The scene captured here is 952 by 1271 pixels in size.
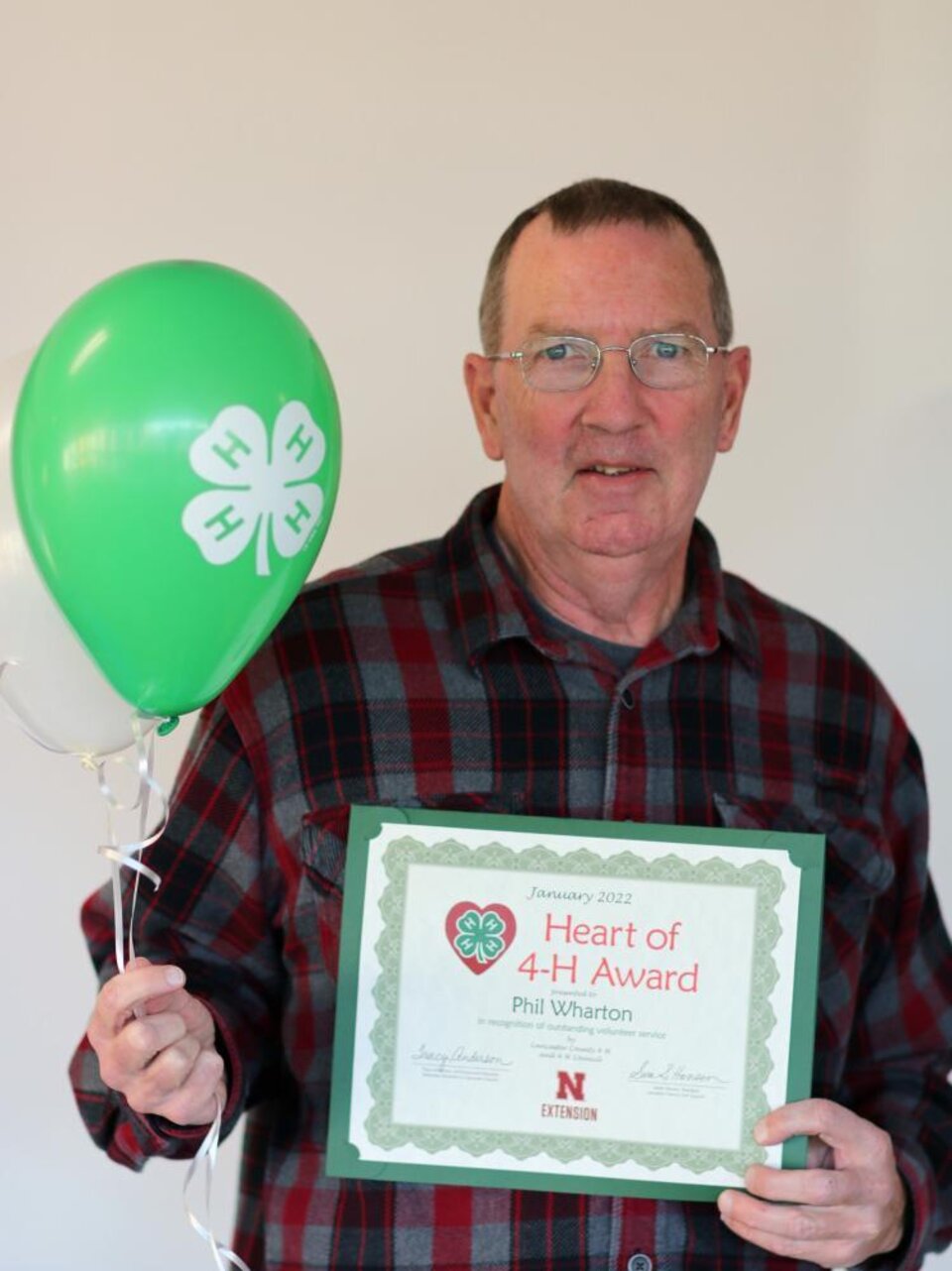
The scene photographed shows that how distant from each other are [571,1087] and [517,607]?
446mm

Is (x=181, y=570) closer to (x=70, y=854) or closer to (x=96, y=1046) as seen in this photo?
(x=96, y=1046)

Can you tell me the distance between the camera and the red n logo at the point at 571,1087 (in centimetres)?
141

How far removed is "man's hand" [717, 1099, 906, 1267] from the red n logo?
0.49 feet

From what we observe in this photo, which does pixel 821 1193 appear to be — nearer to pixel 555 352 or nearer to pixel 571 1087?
pixel 571 1087

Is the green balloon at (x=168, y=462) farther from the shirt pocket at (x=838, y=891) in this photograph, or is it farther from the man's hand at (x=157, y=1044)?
the shirt pocket at (x=838, y=891)

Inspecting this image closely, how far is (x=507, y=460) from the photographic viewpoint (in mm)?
1629

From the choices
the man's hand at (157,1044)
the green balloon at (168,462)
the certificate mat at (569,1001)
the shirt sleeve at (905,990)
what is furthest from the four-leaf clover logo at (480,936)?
the shirt sleeve at (905,990)

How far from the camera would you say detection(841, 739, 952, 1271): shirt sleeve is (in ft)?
5.51

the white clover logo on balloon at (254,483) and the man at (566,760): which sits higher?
the white clover logo on balloon at (254,483)

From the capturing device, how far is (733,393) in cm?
171

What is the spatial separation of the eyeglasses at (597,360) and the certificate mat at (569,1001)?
426 mm

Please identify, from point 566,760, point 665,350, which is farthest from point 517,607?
point 665,350
